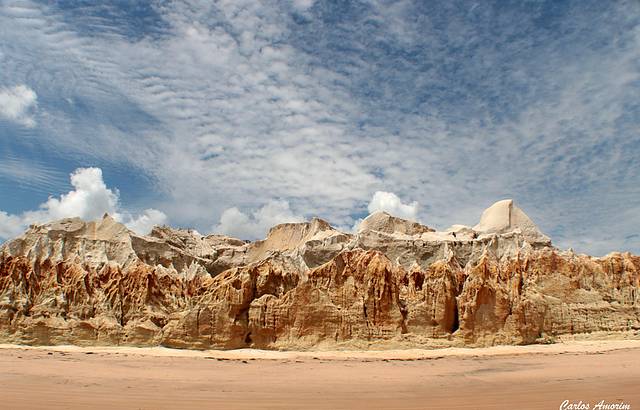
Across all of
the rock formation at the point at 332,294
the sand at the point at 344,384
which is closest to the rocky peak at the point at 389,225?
the rock formation at the point at 332,294

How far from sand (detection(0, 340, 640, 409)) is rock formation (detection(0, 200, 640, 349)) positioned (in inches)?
250

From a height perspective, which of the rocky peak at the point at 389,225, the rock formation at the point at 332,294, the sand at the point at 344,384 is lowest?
the sand at the point at 344,384

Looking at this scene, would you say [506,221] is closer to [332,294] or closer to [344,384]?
[332,294]

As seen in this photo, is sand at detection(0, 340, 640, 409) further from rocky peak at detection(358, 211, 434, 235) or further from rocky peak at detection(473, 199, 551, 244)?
rocky peak at detection(358, 211, 434, 235)

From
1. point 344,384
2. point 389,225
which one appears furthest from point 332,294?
point 344,384

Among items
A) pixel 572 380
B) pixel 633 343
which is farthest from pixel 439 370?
pixel 633 343

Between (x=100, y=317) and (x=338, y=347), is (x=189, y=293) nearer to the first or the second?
(x=100, y=317)

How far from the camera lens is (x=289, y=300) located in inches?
1116

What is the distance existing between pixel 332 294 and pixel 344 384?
52.8ft

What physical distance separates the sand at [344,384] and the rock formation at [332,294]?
250 inches

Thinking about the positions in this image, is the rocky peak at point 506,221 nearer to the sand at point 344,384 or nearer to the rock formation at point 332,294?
the rock formation at point 332,294

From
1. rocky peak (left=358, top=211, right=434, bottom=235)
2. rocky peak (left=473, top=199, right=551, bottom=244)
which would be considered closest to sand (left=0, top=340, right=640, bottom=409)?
rocky peak (left=473, top=199, right=551, bottom=244)

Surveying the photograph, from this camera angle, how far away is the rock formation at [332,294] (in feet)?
89.7

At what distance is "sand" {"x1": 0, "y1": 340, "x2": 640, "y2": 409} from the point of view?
30.1 ft
